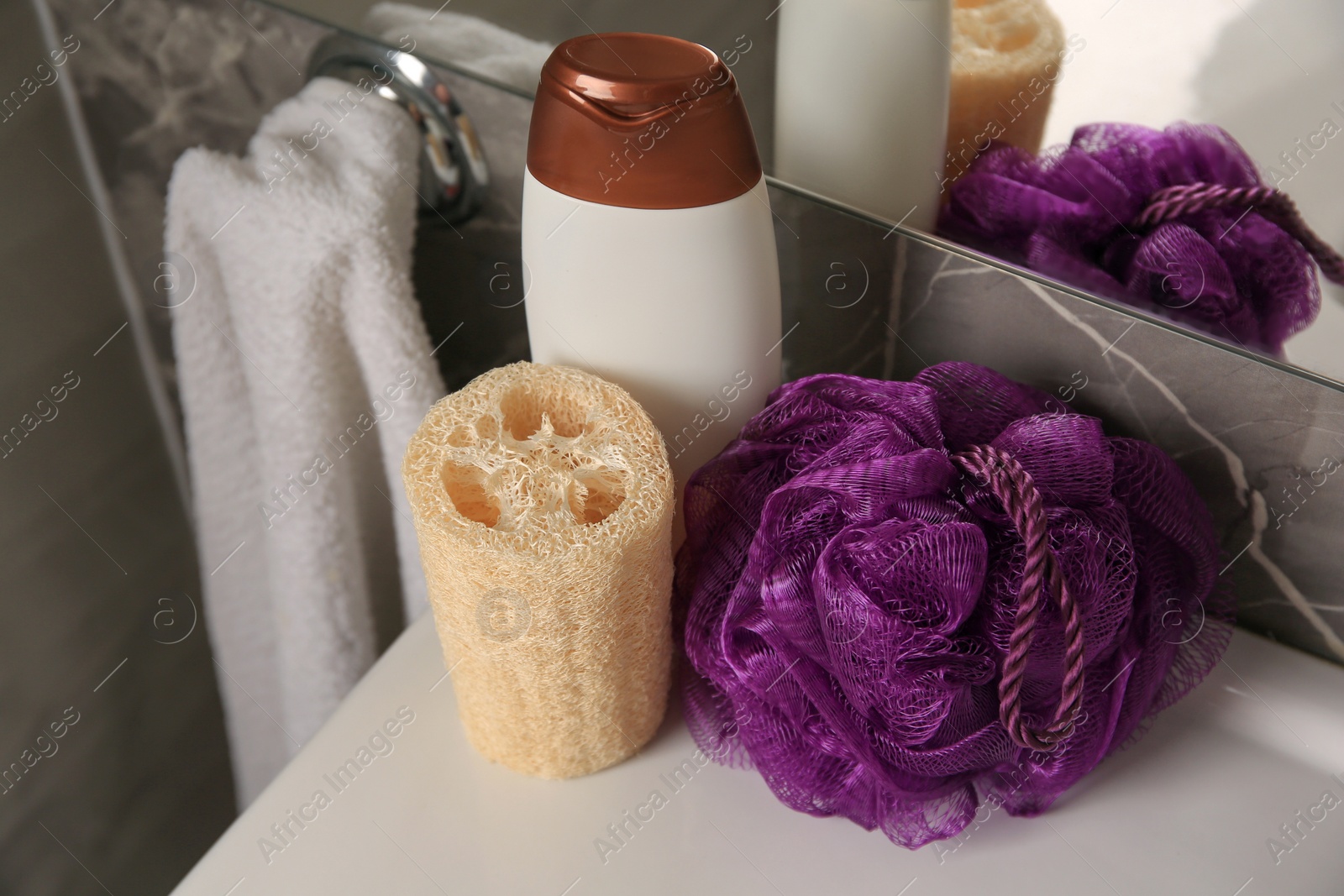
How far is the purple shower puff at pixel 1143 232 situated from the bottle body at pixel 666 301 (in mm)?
100

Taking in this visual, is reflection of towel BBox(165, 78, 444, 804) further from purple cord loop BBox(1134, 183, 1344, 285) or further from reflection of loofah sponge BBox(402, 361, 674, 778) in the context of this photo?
purple cord loop BBox(1134, 183, 1344, 285)

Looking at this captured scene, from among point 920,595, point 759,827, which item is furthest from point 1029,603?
point 759,827

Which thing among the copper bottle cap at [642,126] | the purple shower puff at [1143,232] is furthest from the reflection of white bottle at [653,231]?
the purple shower puff at [1143,232]

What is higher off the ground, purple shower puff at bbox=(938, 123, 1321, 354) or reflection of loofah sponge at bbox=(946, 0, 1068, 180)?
reflection of loofah sponge at bbox=(946, 0, 1068, 180)

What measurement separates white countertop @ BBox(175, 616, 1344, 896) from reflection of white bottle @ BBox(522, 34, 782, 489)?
0.49 feet

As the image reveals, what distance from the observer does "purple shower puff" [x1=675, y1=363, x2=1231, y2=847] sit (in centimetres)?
31

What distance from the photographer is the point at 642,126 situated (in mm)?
313

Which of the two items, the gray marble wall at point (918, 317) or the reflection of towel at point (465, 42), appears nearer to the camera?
the gray marble wall at point (918, 317)

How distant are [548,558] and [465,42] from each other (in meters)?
0.31

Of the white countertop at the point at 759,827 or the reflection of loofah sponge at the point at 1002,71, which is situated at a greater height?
the reflection of loofah sponge at the point at 1002,71

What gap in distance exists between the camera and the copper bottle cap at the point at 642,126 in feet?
1.03

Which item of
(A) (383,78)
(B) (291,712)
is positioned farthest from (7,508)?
(A) (383,78)

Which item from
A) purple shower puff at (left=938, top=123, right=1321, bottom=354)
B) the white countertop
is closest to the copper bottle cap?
purple shower puff at (left=938, top=123, right=1321, bottom=354)

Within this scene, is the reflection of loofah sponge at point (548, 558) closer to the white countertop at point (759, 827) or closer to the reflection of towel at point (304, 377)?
the white countertop at point (759, 827)
